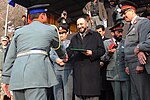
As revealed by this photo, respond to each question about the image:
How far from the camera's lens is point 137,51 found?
3.80m

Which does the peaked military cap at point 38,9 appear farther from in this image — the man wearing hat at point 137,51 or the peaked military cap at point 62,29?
the peaked military cap at point 62,29

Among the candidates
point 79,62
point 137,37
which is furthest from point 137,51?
point 79,62

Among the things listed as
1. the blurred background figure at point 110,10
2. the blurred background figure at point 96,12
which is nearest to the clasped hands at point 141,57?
the blurred background figure at point 96,12

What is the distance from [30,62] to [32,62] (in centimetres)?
3

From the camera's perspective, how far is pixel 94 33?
15.7 feet

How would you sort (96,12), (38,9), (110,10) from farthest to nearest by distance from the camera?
(110,10)
(96,12)
(38,9)

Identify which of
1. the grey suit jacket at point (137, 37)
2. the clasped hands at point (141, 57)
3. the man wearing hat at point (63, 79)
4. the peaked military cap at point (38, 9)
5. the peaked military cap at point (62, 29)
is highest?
the peaked military cap at point (38, 9)

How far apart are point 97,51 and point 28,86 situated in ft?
5.45

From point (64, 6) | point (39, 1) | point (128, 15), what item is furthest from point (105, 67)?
point (64, 6)

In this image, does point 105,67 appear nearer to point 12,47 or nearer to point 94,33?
point 94,33

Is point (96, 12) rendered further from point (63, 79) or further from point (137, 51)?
point (137, 51)

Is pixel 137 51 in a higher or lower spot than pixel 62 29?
lower

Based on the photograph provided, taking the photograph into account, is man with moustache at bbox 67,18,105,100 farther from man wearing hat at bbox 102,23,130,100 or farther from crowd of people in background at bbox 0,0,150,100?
man wearing hat at bbox 102,23,130,100

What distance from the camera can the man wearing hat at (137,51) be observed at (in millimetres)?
3795
